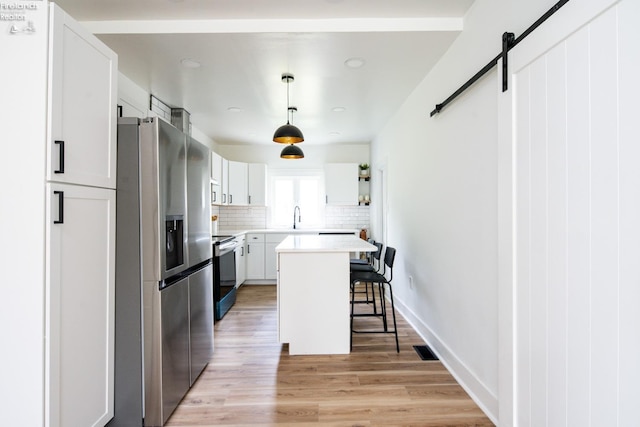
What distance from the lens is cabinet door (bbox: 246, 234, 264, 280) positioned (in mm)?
5344

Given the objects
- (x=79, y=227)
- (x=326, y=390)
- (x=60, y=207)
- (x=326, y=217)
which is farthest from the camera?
(x=326, y=217)

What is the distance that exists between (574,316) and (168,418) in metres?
2.23

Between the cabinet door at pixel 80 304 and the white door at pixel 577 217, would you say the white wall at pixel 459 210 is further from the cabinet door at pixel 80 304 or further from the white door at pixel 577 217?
the cabinet door at pixel 80 304

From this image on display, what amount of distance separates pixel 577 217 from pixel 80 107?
221cm

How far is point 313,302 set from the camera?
8.91 feet

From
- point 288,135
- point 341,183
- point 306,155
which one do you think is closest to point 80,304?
point 288,135

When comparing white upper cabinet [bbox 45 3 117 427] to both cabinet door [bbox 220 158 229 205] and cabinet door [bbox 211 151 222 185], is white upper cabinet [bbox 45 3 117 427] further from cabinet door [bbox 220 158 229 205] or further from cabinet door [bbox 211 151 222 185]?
cabinet door [bbox 220 158 229 205]

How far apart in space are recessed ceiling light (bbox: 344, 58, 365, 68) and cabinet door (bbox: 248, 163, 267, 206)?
3.27m

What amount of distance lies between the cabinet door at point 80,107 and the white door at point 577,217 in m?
2.09

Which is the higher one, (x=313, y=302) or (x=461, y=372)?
(x=313, y=302)

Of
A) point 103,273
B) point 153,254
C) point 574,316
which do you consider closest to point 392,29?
point 574,316

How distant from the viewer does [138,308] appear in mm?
1719

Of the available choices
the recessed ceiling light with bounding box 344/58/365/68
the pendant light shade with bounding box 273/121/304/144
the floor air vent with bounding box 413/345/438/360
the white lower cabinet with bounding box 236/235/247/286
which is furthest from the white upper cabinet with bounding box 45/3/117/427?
the white lower cabinet with bounding box 236/235/247/286

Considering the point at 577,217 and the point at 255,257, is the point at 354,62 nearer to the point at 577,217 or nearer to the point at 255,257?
the point at 577,217
